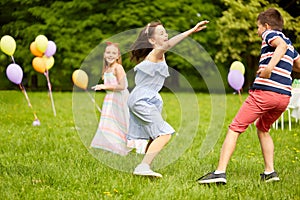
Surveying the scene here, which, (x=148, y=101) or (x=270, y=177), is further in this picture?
(x=148, y=101)

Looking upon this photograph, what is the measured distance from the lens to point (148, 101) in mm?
4617

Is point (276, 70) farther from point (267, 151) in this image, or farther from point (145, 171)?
point (145, 171)

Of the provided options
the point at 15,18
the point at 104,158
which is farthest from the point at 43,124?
the point at 15,18

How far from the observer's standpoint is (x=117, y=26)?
2070cm

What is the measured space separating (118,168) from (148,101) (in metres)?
0.75

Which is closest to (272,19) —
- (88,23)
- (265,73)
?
(265,73)

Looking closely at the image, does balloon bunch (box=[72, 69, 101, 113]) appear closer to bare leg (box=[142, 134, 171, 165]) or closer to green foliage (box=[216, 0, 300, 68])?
bare leg (box=[142, 134, 171, 165])

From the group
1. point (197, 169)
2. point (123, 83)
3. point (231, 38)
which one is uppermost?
point (123, 83)

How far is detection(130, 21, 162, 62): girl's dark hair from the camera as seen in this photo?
4.69m

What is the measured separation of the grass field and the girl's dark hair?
1051mm

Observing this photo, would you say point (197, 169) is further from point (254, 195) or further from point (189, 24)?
point (189, 24)

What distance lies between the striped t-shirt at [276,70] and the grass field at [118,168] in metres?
0.78

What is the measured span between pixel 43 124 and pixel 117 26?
12.5 meters

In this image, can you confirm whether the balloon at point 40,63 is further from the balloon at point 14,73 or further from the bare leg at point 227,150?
the bare leg at point 227,150
